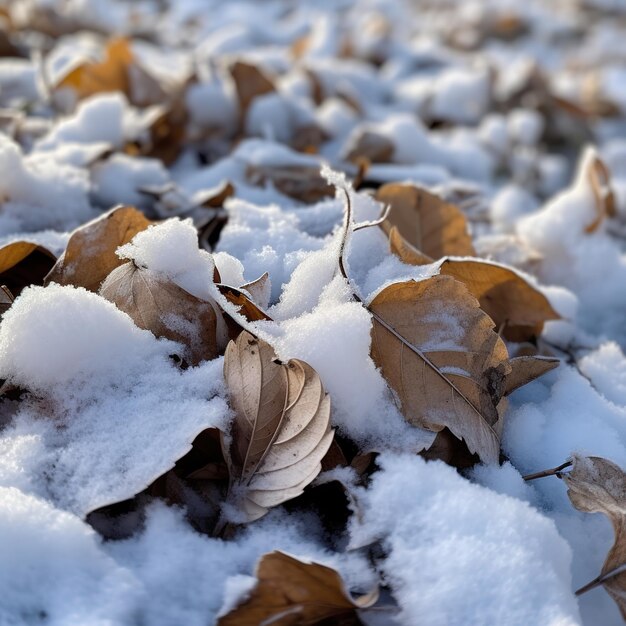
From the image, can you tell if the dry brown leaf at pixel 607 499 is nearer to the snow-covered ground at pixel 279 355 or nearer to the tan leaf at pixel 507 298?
the snow-covered ground at pixel 279 355

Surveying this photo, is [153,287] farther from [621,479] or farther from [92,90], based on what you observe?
[92,90]

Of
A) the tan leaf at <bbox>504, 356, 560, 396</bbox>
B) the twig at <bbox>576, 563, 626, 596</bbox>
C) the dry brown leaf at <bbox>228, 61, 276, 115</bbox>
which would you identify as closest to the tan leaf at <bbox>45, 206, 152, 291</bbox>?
the tan leaf at <bbox>504, 356, 560, 396</bbox>

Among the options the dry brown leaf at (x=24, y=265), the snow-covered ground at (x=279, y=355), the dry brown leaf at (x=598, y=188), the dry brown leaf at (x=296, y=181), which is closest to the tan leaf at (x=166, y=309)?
the snow-covered ground at (x=279, y=355)

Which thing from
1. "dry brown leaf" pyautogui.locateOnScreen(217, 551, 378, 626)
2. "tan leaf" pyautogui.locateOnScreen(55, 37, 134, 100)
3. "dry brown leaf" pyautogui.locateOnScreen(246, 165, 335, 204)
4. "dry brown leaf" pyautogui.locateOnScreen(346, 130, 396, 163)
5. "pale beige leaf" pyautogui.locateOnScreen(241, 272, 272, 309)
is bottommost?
"dry brown leaf" pyautogui.locateOnScreen(346, 130, 396, 163)

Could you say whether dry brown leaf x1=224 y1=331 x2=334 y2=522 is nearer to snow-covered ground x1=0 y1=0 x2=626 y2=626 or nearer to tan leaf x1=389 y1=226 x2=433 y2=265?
snow-covered ground x1=0 y1=0 x2=626 y2=626

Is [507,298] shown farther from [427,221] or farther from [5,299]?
[5,299]

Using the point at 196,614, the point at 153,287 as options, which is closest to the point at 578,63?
the point at 153,287
